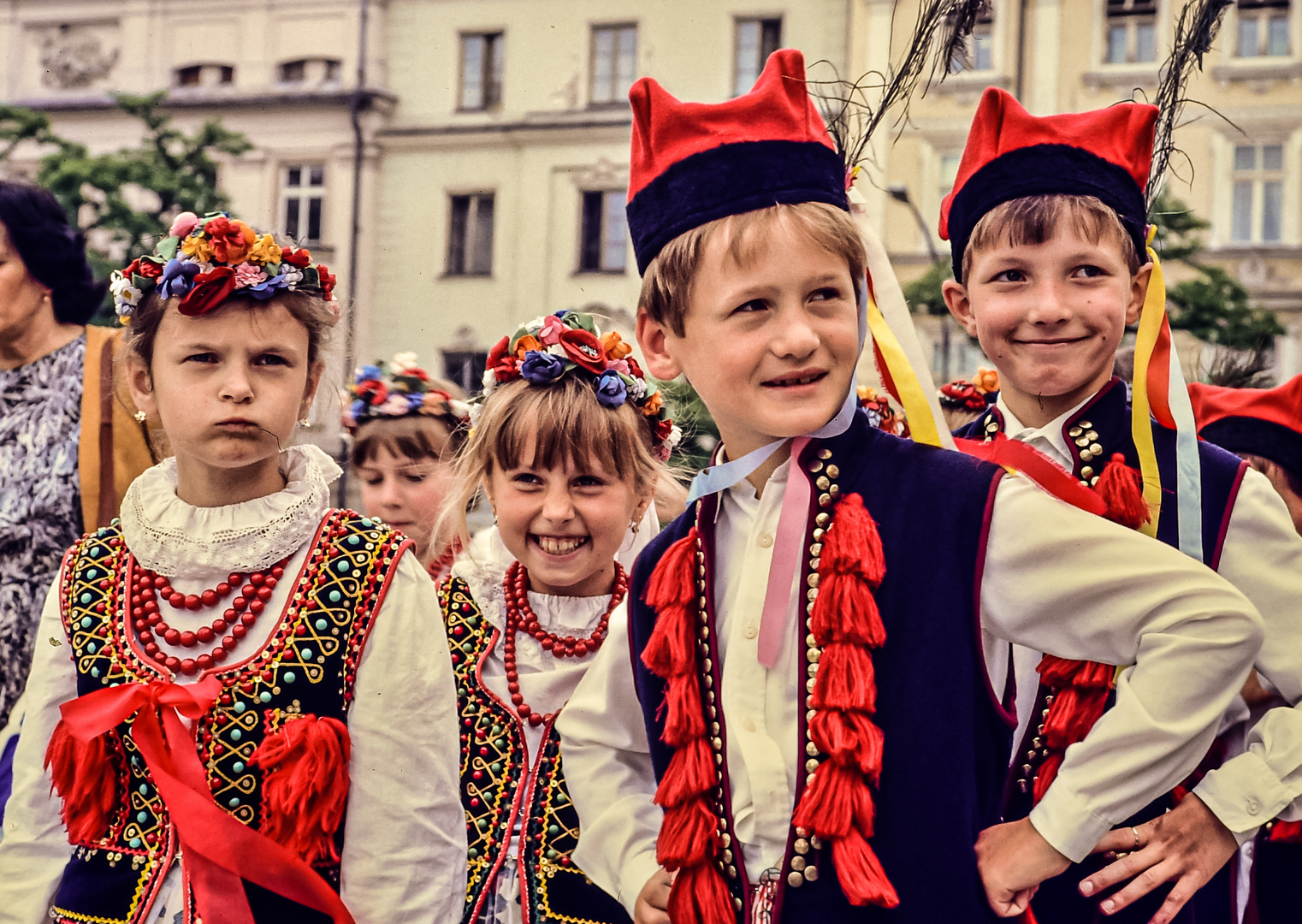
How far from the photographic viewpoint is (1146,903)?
224 centimetres

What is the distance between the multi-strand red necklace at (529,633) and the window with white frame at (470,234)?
19.3 meters

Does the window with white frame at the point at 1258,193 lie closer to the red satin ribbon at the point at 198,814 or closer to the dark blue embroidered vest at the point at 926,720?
the dark blue embroidered vest at the point at 926,720

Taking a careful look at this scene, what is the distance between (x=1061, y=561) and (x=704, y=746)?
0.61 metres

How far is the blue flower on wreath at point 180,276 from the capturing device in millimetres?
2449

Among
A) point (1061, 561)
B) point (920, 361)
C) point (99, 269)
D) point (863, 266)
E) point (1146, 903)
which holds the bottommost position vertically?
point (1146, 903)

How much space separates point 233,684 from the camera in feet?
7.58

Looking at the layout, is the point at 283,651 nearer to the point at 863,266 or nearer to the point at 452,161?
the point at 863,266

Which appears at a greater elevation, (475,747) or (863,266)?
(863,266)

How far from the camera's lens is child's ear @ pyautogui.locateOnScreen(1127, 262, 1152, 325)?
8.54ft

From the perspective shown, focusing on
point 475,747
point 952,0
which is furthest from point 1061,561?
point 475,747

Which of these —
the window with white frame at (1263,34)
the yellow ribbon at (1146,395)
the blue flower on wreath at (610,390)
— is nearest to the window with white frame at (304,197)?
the window with white frame at (1263,34)

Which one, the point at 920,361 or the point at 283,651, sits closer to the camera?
the point at 920,361

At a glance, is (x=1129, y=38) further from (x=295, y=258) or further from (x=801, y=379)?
(x=801, y=379)

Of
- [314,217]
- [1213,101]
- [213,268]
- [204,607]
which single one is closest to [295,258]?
[213,268]
